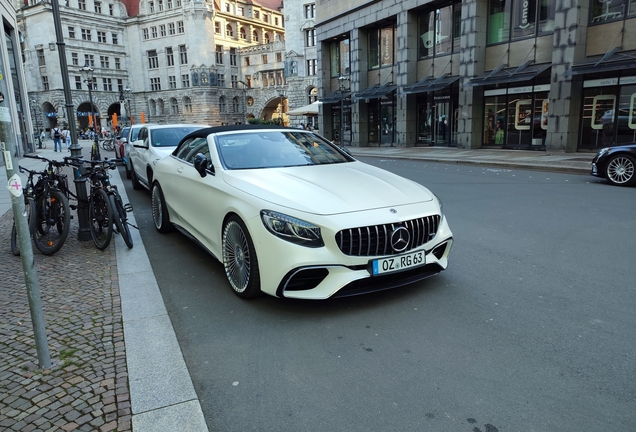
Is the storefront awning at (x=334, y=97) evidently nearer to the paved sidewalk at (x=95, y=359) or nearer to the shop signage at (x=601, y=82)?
the shop signage at (x=601, y=82)

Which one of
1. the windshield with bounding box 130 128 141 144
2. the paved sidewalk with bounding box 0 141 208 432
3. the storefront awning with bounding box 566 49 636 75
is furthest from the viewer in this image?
the storefront awning with bounding box 566 49 636 75

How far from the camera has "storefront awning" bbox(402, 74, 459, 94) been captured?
24184mm

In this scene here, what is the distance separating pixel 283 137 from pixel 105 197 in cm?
239

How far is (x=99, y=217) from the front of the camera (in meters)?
6.21

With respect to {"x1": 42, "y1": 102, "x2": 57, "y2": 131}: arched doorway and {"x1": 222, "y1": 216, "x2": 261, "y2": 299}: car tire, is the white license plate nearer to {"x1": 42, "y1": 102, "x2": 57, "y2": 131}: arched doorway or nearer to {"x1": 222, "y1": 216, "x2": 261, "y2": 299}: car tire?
{"x1": 222, "y1": 216, "x2": 261, "y2": 299}: car tire

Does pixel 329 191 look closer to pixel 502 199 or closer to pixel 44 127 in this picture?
pixel 502 199

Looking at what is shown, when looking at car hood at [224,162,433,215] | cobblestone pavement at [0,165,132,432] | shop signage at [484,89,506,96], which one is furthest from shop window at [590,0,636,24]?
cobblestone pavement at [0,165,132,432]

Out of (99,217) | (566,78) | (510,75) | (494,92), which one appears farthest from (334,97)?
(99,217)

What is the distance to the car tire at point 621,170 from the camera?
34.9ft

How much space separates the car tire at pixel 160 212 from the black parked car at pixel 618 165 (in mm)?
10129

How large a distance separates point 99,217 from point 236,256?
2897 mm

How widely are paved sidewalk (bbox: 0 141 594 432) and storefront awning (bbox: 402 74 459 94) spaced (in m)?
21.9

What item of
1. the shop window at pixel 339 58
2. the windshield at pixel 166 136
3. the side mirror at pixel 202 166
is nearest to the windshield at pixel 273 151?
the side mirror at pixel 202 166

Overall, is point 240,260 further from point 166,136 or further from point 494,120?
point 494,120
